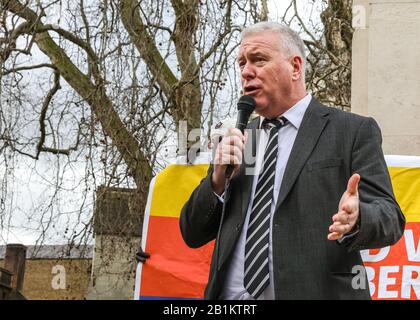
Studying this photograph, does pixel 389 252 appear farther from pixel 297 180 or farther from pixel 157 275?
pixel 297 180

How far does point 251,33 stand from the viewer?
3.21 m

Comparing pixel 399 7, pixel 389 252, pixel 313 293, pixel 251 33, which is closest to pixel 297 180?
pixel 313 293

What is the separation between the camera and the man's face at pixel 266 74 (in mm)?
3107

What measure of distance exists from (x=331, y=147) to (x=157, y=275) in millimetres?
2676

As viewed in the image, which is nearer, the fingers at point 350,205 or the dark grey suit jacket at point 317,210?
the fingers at point 350,205

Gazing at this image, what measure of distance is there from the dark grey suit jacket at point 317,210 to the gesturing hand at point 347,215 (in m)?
0.06

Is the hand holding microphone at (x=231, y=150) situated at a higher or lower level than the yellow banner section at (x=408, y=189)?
lower

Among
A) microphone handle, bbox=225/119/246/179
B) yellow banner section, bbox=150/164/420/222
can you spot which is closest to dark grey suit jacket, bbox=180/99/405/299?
microphone handle, bbox=225/119/246/179

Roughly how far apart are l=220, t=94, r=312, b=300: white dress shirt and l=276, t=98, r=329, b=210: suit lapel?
4 centimetres

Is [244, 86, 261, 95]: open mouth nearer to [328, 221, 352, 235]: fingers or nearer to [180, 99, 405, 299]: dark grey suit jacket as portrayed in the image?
[180, 99, 405, 299]: dark grey suit jacket

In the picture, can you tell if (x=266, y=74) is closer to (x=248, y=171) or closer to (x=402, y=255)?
(x=248, y=171)

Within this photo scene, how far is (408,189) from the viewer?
17.2 ft

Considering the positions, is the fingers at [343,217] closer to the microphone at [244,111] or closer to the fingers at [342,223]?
the fingers at [342,223]

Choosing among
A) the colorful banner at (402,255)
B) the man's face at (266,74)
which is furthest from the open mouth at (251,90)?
the colorful banner at (402,255)
